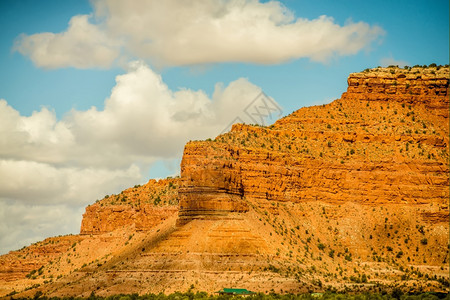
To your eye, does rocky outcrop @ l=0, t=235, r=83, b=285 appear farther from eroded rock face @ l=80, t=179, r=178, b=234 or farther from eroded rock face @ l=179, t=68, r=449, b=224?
eroded rock face @ l=179, t=68, r=449, b=224

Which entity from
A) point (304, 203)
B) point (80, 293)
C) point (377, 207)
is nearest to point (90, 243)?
point (80, 293)

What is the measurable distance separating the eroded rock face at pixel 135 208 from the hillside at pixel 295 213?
0.20 meters

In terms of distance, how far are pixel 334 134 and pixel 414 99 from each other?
1645 cm

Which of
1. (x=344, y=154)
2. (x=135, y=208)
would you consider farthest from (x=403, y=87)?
(x=135, y=208)

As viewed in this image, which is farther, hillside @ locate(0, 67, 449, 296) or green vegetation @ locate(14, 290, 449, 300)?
hillside @ locate(0, 67, 449, 296)

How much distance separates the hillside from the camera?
11144 centimetres

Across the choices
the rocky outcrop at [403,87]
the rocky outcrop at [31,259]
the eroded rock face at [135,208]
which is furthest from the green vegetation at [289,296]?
the rocky outcrop at [403,87]

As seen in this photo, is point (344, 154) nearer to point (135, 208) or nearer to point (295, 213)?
point (295, 213)

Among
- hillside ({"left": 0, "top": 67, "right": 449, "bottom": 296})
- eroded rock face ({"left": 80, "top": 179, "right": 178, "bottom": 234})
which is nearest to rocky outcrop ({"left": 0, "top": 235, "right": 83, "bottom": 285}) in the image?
hillside ({"left": 0, "top": 67, "right": 449, "bottom": 296})

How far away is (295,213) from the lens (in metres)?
127

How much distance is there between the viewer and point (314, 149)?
445 ft

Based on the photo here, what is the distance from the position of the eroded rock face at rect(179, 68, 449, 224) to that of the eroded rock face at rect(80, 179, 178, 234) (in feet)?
33.1

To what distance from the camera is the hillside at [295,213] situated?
111 meters

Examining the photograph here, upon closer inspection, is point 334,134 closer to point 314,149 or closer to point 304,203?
point 314,149
